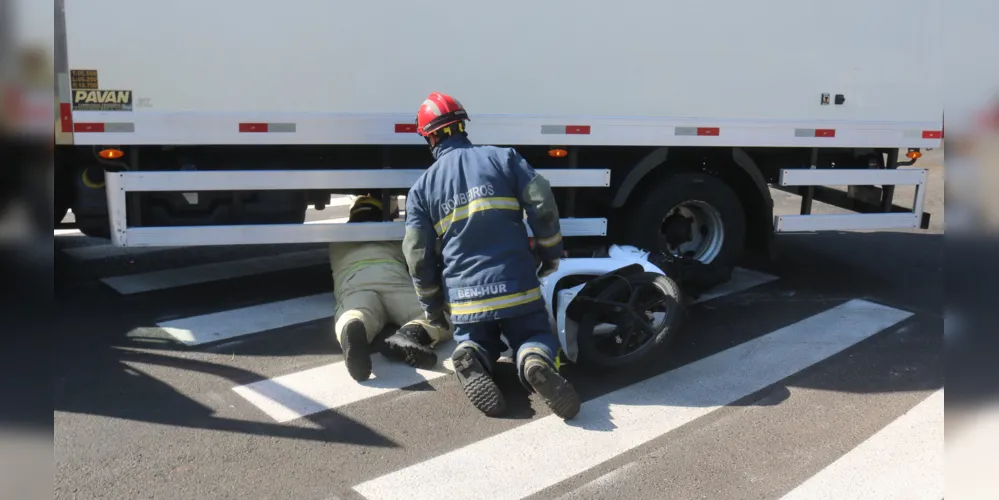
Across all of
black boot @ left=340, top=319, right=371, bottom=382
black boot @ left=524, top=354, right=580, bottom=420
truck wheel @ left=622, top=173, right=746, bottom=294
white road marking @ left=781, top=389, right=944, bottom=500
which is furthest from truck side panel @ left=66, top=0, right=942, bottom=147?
white road marking @ left=781, top=389, right=944, bottom=500

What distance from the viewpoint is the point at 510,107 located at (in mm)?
5492

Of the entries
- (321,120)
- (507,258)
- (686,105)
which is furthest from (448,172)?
(686,105)

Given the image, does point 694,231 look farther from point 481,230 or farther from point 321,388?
point 321,388

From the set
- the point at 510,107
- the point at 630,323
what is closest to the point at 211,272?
the point at 510,107

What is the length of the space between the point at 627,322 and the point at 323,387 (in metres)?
1.82

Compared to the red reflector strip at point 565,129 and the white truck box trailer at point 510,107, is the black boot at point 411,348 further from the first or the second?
the red reflector strip at point 565,129

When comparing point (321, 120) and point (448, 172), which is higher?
point (321, 120)

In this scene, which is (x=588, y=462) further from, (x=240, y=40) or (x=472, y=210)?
(x=240, y=40)

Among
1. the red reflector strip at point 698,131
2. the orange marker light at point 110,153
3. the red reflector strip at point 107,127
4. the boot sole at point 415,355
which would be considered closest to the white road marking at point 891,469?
the boot sole at point 415,355

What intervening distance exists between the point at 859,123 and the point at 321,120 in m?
4.10

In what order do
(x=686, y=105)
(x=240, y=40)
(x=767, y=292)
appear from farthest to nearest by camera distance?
1. (x=767, y=292)
2. (x=686, y=105)
3. (x=240, y=40)

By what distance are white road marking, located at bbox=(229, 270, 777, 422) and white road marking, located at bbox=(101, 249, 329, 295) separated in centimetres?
227

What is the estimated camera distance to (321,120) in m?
5.27

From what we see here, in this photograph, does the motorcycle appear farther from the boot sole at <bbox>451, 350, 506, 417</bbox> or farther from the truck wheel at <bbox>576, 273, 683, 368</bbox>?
the boot sole at <bbox>451, 350, 506, 417</bbox>
